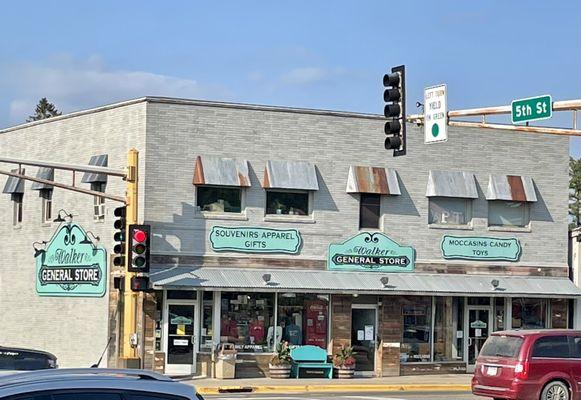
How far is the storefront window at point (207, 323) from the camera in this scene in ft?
107

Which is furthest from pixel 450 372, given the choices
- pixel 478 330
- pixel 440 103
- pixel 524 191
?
pixel 440 103

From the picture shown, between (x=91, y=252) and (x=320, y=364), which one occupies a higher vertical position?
(x=91, y=252)

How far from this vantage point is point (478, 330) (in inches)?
1426

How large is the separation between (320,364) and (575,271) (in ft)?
33.9

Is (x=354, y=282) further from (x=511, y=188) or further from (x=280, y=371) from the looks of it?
(x=511, y=188)

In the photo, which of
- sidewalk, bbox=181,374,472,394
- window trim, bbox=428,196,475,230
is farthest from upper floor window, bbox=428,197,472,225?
sidewalk, bbox=181,374,472,394

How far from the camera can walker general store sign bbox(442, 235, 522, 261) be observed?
35.7m

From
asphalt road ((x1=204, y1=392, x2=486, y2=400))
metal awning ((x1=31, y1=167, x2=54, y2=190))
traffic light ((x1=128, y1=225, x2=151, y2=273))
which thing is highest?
metal awning ((x1=31, y1=167, x2=54, y2=190))

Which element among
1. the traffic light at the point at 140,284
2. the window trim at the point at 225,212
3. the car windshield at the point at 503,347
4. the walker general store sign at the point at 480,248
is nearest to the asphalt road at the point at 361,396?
the traffic light at the point at 140,284

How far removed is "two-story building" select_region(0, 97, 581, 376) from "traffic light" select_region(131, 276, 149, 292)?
247 cm

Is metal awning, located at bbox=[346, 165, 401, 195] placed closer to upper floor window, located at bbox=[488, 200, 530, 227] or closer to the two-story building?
the two-story building

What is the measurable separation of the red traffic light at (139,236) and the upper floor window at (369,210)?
342 inches

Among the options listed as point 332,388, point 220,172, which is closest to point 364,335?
point 332,388

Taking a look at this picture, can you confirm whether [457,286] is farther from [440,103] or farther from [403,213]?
[440,103]
